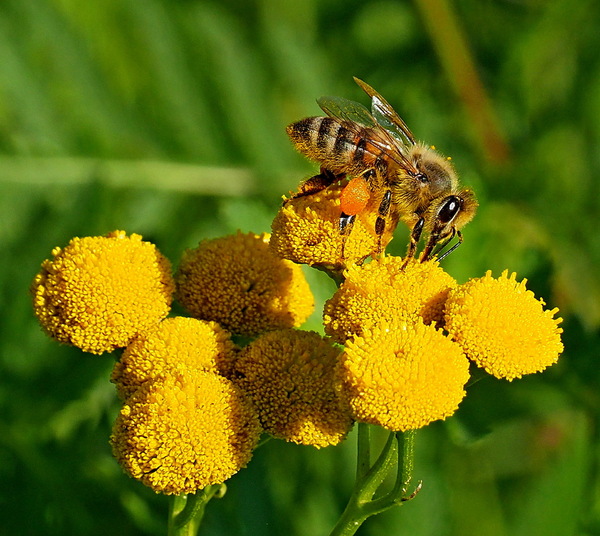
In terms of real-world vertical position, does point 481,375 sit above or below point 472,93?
below

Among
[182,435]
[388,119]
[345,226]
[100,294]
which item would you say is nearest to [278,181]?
[388,119]

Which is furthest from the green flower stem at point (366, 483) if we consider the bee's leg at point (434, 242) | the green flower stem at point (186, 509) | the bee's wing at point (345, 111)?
the bee's wing at point (345, 111)

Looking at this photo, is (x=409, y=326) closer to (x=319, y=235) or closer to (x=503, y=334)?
(x=503, y=334)

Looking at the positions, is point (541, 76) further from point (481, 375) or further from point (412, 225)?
point (481, 375)

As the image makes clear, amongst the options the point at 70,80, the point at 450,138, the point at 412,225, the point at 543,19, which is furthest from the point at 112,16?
the point at 412,225

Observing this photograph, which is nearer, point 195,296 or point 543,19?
point 195,296
